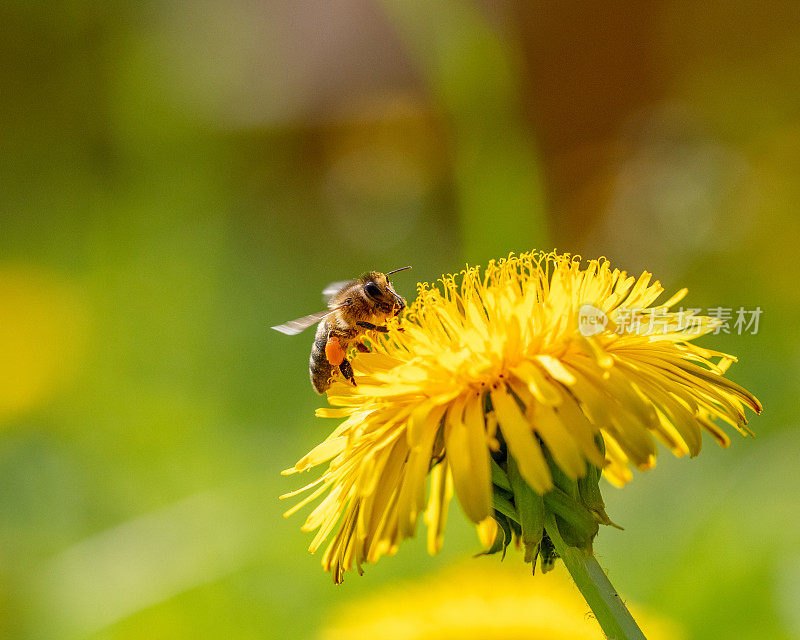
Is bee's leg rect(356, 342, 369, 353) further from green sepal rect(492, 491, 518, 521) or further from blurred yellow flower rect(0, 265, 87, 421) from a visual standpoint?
blurred yellow flower rect(0, 265, 87, 421)

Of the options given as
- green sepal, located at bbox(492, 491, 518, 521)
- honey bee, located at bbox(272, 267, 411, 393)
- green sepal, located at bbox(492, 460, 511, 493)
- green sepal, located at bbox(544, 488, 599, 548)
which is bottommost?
green sepal, located at bbox(544, 488, 599, 548)

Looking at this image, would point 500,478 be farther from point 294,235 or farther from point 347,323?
point 294,235

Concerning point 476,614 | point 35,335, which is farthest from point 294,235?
point 476,614

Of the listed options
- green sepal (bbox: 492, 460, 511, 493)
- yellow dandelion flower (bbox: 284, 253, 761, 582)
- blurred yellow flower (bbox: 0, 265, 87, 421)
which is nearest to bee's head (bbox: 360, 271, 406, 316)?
yellow dandelion flower (bbox: 284, 253, 761, 582)

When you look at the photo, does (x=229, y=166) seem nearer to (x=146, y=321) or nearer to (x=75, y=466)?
(x=146, y=321)

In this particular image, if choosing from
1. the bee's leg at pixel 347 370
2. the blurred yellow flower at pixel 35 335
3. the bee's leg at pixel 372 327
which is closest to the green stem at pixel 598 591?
the bee's leg at pixel 347 370

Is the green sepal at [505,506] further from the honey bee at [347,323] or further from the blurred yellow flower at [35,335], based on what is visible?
the blurred yellow flower at [35,335]
